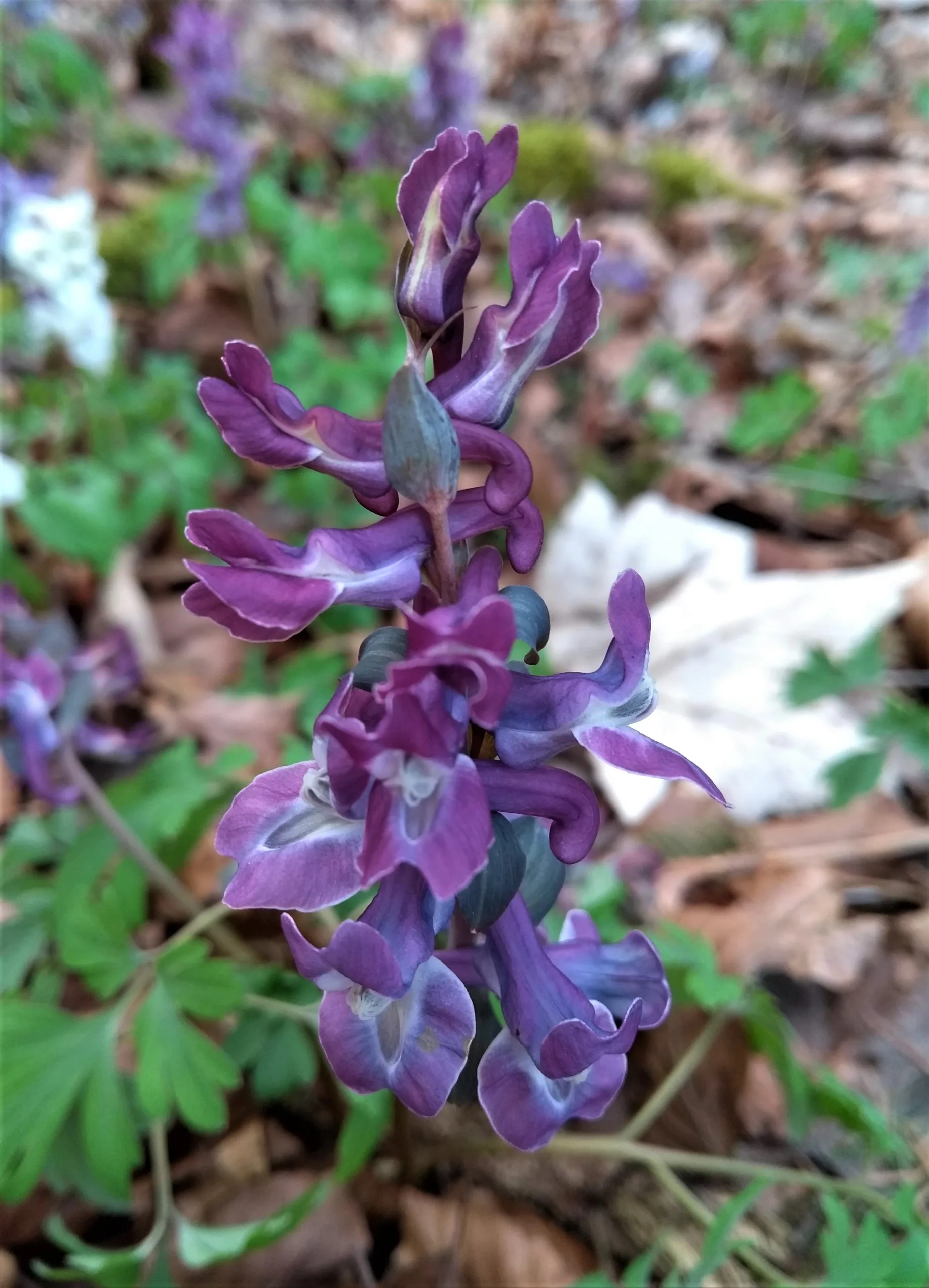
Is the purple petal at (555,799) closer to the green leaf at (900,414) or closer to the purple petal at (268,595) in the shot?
the purple petal at (268,595)

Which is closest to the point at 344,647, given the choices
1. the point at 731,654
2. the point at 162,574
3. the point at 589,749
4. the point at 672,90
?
the point at 162,574

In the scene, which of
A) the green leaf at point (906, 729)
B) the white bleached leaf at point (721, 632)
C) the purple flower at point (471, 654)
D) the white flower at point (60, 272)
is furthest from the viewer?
the white flower at point (60, 272)

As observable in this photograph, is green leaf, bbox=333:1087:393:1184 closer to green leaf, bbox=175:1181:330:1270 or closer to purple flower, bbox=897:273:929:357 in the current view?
green leaf, bbox=175:1181:330:1270

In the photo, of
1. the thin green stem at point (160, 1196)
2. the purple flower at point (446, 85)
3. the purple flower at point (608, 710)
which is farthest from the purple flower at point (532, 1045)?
the purple flower at point (446, 85)

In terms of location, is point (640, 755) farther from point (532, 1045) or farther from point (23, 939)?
point (23, 939)

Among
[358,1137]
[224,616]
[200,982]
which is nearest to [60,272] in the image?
[200,982]

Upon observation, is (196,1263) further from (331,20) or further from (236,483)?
(331,20)
